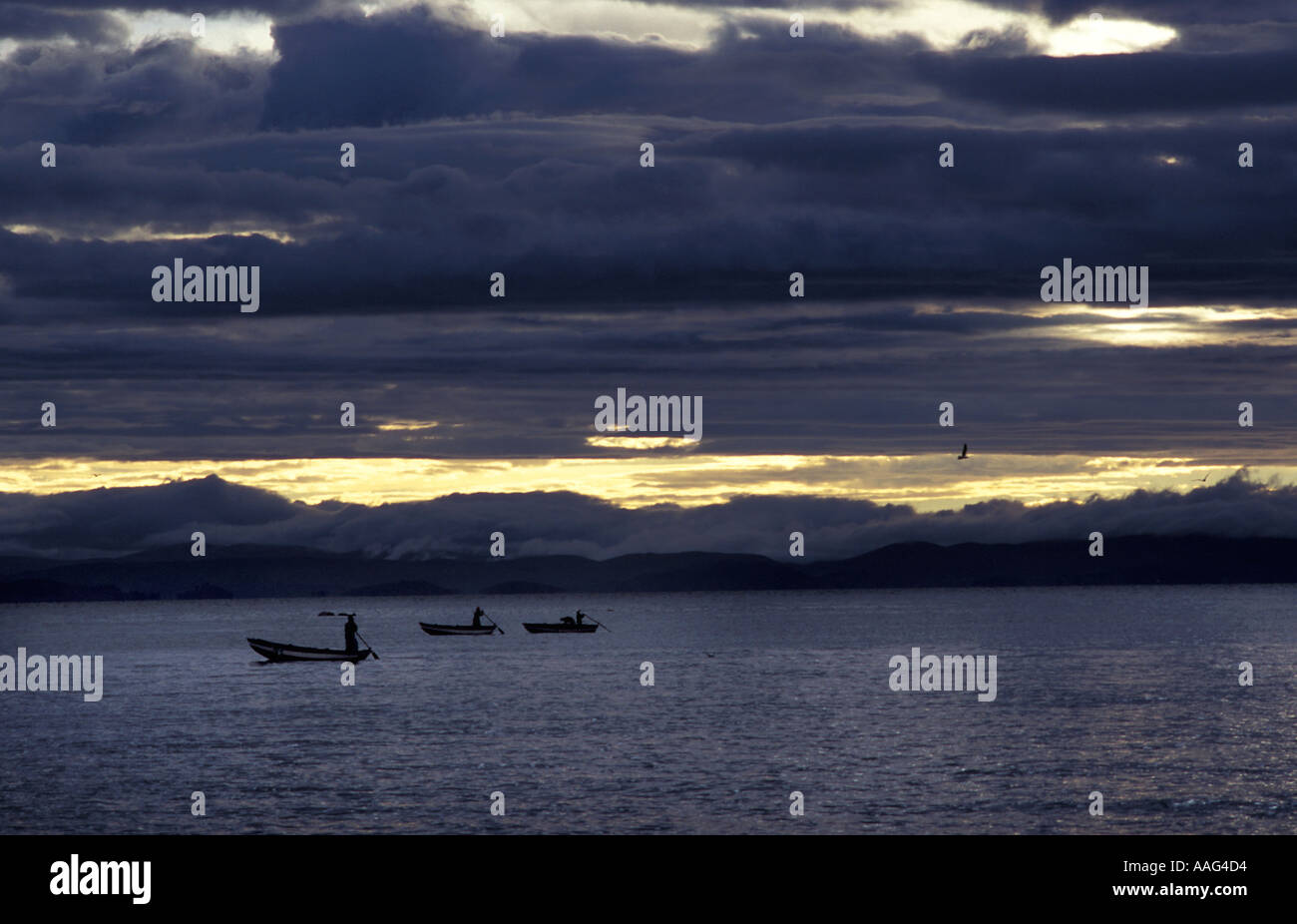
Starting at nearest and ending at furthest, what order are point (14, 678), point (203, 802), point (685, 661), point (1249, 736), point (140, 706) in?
point (203, 802) → point (1249, 736) → point (140, 706) → point (14, 678) → point (685, 661)

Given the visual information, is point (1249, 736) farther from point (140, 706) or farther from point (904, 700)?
point (140, 706)

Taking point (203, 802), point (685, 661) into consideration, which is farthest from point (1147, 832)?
point (685, 661)

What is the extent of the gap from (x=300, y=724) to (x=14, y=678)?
5279cm

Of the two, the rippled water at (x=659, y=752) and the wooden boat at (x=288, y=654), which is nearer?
the rippled water at (x=659, y=752)

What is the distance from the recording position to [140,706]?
278 ft

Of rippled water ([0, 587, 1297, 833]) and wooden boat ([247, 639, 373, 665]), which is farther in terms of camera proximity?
wooden boat ([247, 639, 373, 665])

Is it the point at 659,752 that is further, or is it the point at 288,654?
the point at 288,654

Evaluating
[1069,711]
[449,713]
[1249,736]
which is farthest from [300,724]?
[1249,736]
